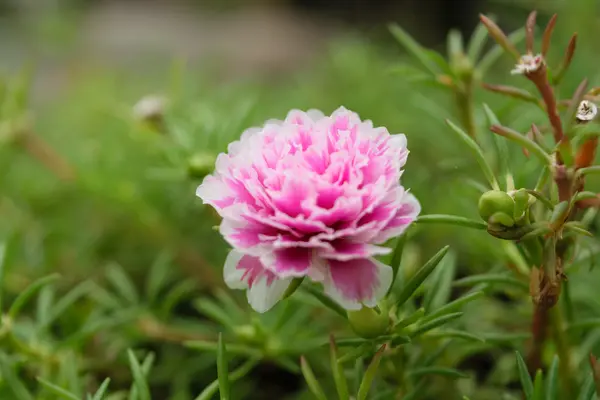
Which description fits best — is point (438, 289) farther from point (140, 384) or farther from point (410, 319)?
point (140, 384)

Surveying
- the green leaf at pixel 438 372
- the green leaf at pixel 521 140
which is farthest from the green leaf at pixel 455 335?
the green leaf at pixel 521 140

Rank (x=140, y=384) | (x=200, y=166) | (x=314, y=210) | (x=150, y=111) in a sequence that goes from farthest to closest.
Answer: (x=150, y=111), (x=200, y=166), (x=140, y=384), (x=314, y=210)

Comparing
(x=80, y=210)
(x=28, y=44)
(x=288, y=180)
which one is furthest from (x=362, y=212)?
(x=28, y=44)

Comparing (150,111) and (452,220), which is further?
(150,111)

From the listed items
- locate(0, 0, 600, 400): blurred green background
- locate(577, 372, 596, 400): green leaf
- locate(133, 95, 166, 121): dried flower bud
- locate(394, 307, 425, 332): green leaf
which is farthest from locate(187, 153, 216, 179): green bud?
locate(577, 372, 596, 400): green leaf

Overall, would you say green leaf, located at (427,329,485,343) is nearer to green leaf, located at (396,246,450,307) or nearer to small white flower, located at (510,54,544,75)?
green leaf, located at (396,246,450,307)

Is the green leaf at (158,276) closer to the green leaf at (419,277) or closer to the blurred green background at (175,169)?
the blurred green background at (175,169)

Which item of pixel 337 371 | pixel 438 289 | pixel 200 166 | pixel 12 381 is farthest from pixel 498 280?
pixel 12 381
